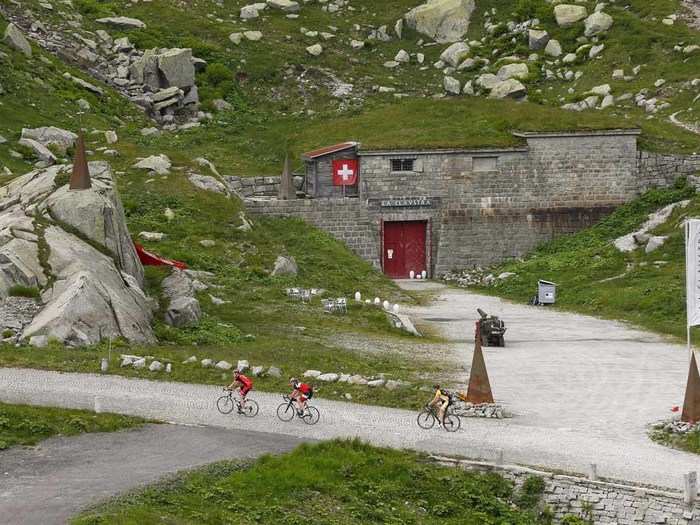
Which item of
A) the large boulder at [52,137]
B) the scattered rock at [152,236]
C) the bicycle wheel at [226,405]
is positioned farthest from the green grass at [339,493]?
the large boulder at [52,137]

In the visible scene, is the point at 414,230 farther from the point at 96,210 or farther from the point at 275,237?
the point at 96,210

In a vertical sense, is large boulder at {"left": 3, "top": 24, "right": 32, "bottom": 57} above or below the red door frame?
above

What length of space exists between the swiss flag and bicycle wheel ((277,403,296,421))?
34.1 metres

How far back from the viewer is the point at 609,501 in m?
25.0

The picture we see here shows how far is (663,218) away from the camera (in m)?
59.6

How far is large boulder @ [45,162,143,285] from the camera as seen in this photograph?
3888 centimetres

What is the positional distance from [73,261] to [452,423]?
12981 millimetres

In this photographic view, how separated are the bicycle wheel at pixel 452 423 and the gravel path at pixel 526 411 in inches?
8.5

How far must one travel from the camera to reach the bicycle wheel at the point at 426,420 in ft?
96.7

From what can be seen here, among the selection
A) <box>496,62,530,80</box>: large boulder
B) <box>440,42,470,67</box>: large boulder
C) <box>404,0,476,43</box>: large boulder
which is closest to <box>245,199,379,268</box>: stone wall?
<box>496,62,530,80</box>: large boulder

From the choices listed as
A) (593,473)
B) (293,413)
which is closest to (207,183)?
(293,413)

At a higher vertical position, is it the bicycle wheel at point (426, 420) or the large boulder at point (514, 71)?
the large boulder at point (514, 71)

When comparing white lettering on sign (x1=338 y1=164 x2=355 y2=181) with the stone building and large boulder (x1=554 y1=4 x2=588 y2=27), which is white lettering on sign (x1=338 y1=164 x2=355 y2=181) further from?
large boulder (x1=554 y1=4 x2=588 y2=27)

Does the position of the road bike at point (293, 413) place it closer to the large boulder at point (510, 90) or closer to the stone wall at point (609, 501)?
the stone wall at point (609, 501)
